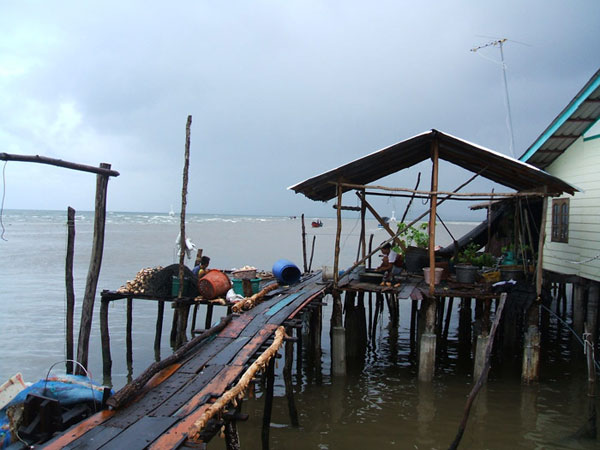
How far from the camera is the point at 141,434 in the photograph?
4.44 metres

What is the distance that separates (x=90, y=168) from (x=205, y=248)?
29.4 meters

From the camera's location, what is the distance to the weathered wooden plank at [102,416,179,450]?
422 centimetres

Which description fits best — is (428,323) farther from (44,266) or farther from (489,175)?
(44,266)

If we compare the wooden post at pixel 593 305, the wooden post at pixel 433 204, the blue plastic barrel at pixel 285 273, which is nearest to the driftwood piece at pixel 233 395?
the wooden post at pixel 433 204

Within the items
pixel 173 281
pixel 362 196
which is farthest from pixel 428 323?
pixel 173 281

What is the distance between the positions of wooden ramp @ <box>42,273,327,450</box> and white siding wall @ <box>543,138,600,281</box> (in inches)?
295

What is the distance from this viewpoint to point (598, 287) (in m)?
10.9

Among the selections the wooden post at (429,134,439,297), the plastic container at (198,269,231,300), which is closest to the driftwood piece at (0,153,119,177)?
the plastic container at (198,269,231,300)

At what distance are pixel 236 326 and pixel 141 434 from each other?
3.54m

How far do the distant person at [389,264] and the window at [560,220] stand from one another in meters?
4.39

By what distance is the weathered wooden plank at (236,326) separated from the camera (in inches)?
296

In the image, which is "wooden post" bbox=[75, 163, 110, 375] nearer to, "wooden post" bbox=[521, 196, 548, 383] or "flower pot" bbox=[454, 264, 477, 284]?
"flower pot" bbox=[454, 264, 477, 284]

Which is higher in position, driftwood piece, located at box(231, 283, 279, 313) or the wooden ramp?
driftwood piece, located at box(231, 283, 279, 313)

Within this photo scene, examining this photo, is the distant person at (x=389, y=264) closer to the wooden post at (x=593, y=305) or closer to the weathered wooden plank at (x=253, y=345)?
the weathered wooden plank at (x=253, y=345)
